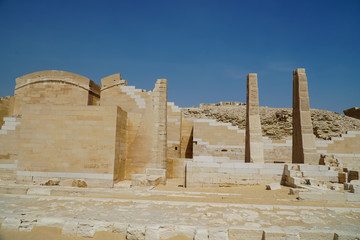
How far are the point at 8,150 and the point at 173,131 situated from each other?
9.89m

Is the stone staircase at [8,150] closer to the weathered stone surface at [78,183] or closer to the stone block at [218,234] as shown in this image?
the weathered stone surface at [78,183]

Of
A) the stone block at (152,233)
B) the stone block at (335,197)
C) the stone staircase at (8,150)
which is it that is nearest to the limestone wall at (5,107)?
the stone staircase at (8,150)

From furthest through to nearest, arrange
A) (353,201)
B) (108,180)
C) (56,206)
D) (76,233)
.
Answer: (108,180) < (353,201) < (56,206) < (76,233)

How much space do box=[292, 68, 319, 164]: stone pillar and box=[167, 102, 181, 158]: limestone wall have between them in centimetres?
818

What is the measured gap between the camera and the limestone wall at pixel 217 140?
58.9 ft

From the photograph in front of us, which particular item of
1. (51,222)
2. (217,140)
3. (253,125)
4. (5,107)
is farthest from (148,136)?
(5,107)

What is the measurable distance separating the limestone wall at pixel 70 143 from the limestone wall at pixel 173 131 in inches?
261

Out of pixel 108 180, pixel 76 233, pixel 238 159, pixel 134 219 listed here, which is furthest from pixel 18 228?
pixel 238 159

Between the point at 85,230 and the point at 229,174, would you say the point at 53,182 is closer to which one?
the point at 85,230

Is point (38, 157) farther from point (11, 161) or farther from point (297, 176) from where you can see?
point (297, 176)

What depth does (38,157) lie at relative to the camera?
11523 millimetres

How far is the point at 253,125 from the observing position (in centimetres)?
1262

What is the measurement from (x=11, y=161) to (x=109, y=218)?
10.9 m

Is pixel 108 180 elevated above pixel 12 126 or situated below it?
below
